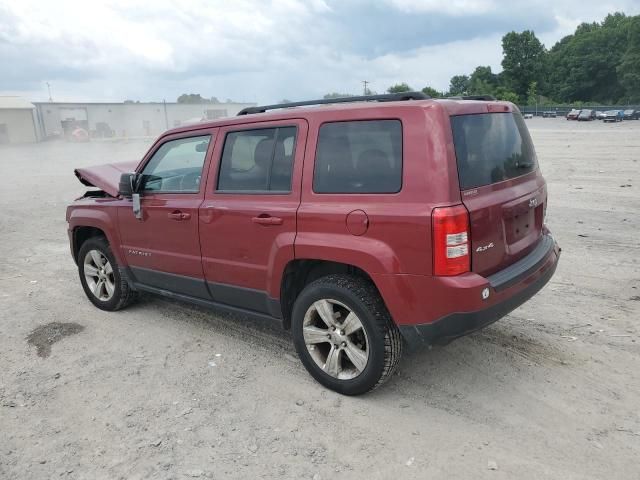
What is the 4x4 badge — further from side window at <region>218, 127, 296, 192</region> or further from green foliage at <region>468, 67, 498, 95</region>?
green foliage at <region>468, 67, 498, 95</region>

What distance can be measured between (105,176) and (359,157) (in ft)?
10.2

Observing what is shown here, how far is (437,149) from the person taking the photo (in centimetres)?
296

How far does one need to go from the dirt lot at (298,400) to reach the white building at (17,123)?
58.0m

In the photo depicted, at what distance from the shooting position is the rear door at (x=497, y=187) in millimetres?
3055

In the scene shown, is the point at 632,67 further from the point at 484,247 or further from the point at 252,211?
the point at 252,211

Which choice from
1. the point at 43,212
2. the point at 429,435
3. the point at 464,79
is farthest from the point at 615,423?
the point at 464,79

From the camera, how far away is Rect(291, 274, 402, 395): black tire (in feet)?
10.5

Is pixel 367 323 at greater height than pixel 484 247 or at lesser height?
lesser

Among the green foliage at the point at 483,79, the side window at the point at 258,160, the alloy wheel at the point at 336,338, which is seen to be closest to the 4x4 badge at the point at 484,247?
the alloy wheel at the point at 336,338

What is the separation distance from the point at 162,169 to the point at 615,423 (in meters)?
3.90

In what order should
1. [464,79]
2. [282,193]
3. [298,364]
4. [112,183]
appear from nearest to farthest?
1. [282,193]
2. [298,364]
3. [112,183]
4. [464,79]

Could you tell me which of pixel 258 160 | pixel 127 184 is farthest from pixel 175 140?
pixel 258 160

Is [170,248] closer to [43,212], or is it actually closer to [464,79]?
[43,212]

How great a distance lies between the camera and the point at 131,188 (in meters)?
4.58
